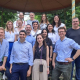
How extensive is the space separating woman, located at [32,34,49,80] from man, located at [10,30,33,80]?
19 cm

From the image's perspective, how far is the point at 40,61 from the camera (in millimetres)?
4211

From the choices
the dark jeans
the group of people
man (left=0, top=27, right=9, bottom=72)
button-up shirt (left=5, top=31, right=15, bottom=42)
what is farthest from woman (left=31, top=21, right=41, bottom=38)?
the dark jeans

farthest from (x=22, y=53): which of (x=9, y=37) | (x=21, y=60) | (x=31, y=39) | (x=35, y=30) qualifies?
(x=35, y=30)

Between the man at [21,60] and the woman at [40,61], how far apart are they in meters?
0.19

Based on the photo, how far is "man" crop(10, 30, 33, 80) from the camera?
13.5ft

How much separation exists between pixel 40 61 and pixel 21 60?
0.62m

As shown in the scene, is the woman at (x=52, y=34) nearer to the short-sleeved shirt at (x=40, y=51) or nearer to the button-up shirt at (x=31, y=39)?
the button-up shirt at (x=31, y=39)

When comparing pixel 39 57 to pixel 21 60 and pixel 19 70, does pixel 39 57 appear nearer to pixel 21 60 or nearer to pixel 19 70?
pixel 21 60

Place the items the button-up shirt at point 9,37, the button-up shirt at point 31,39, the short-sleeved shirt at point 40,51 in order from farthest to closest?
1. the button-up shirt at point 9,37
2. the button-up shirt at point 31,39
3. the short-sleeved shirt at point 40,51

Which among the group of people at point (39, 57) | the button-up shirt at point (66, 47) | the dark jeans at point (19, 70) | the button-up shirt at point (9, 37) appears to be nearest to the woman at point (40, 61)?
the group of people at point (39, 57)

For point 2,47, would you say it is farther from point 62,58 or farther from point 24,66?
point 62,58

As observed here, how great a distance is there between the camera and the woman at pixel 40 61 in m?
4.16

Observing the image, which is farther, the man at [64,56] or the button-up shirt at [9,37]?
the button-up shirt at [9,37]

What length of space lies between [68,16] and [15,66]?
9.90 meters
